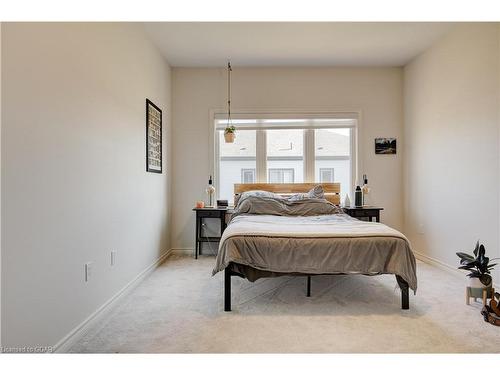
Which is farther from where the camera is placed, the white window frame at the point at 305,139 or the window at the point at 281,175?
the window at the point at 281,175

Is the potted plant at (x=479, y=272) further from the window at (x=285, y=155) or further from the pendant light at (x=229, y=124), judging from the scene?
the pendant light at (x=229, y=124)

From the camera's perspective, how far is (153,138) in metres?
3.56

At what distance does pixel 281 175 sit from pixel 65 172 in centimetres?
320

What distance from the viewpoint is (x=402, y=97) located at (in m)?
4.38

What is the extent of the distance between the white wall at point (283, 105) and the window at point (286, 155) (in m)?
0.27

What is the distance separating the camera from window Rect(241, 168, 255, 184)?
4562 mm

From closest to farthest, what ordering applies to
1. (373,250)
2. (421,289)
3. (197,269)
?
A: (373,250), (421,289), (197,269)

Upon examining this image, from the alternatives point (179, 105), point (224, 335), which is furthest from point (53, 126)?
point (179, 105)

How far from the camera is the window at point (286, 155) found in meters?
4.54

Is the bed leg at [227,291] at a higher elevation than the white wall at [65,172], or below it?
below

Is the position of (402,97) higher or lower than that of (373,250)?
higher

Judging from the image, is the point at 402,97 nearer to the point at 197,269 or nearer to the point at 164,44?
the point at 164,44

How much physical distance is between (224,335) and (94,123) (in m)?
1.75

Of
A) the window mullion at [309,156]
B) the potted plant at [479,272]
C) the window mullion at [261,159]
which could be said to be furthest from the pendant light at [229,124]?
the potted plant at [479,272]
